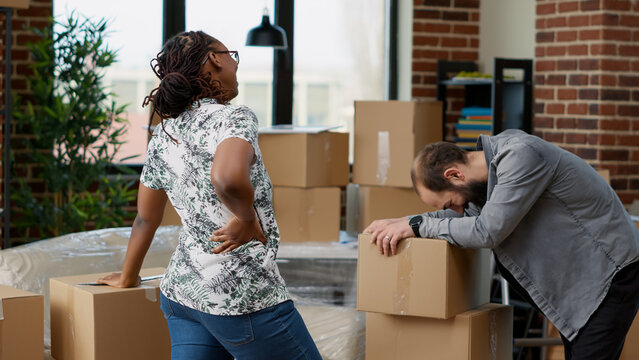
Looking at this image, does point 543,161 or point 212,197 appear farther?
point 543,161

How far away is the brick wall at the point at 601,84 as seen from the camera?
3.72m

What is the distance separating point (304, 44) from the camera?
4598 millimetres

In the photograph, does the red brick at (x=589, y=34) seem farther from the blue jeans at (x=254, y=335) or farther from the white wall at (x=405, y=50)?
the blue jeans at (x=254, y=335)

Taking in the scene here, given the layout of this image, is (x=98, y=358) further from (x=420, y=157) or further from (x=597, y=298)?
(x=597, y=298)

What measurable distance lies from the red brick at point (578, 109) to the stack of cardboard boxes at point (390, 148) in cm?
71

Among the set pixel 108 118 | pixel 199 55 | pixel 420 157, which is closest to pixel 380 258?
pixel 420 157

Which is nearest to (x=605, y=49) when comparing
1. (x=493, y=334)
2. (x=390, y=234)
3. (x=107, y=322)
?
(x=493, y=334)

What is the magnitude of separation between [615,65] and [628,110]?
0.24m

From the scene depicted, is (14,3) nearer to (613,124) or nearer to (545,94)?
(545,94)

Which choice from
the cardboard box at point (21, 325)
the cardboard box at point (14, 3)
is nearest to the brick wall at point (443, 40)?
the cardboard box at point (14, 3)

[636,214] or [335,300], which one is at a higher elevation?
[636,214]

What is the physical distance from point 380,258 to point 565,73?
2.40 meters

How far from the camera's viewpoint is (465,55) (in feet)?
15.3

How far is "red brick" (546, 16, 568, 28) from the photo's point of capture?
12.7ft
